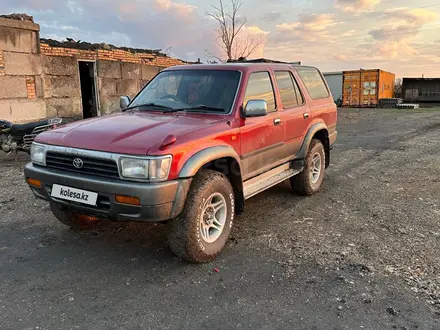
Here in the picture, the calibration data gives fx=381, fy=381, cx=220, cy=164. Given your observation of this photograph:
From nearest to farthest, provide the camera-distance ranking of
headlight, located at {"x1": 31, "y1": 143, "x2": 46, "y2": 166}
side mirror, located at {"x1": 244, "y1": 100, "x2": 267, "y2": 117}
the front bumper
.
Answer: the front bumper, headlight, located at {"x1": 31, "y1": 143, "x2": 46, "y2": 166}, side mirror, located at {"x1": 244, "y1": 100, "x2": 267, "y2": 117}

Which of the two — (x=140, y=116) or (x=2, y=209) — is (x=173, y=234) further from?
(x=2, y=209)

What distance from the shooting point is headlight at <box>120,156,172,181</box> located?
10.1 feet

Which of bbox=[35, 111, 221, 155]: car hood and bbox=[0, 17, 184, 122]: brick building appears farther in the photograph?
bbox=[0, 17, 184, 122]: brick building

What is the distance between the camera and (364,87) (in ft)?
92.5

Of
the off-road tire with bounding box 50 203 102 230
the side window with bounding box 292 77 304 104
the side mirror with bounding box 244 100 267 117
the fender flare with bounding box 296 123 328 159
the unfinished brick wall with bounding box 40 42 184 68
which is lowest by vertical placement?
the off-road tire with bounding box 50 203 102 230

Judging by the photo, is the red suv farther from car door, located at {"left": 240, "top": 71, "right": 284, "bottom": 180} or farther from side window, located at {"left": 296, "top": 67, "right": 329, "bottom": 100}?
side window, located at {"left": 296, "top": 67, "right": 329, "bottom": 100}

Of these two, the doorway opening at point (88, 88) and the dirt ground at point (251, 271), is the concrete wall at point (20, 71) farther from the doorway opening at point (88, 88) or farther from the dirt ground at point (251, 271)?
the dirt ground at point (251, 271)

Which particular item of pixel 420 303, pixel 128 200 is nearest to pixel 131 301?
pixel 128 200

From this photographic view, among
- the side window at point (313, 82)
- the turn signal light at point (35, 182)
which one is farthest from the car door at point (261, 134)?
the turn signal light at point (35, 182)

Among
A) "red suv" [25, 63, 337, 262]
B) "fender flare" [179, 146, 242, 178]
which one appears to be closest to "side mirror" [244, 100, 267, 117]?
"red suv" [25, 63, 337, 262]

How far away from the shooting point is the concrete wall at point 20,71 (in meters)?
9.46

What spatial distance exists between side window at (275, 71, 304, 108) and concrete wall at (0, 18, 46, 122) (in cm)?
759

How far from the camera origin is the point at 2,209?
5.23m

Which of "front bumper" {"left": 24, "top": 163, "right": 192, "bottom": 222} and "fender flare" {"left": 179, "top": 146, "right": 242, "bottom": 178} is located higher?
"fender flare" {"left": 179, "top": 146, "right": 242, "bottom": 178}
